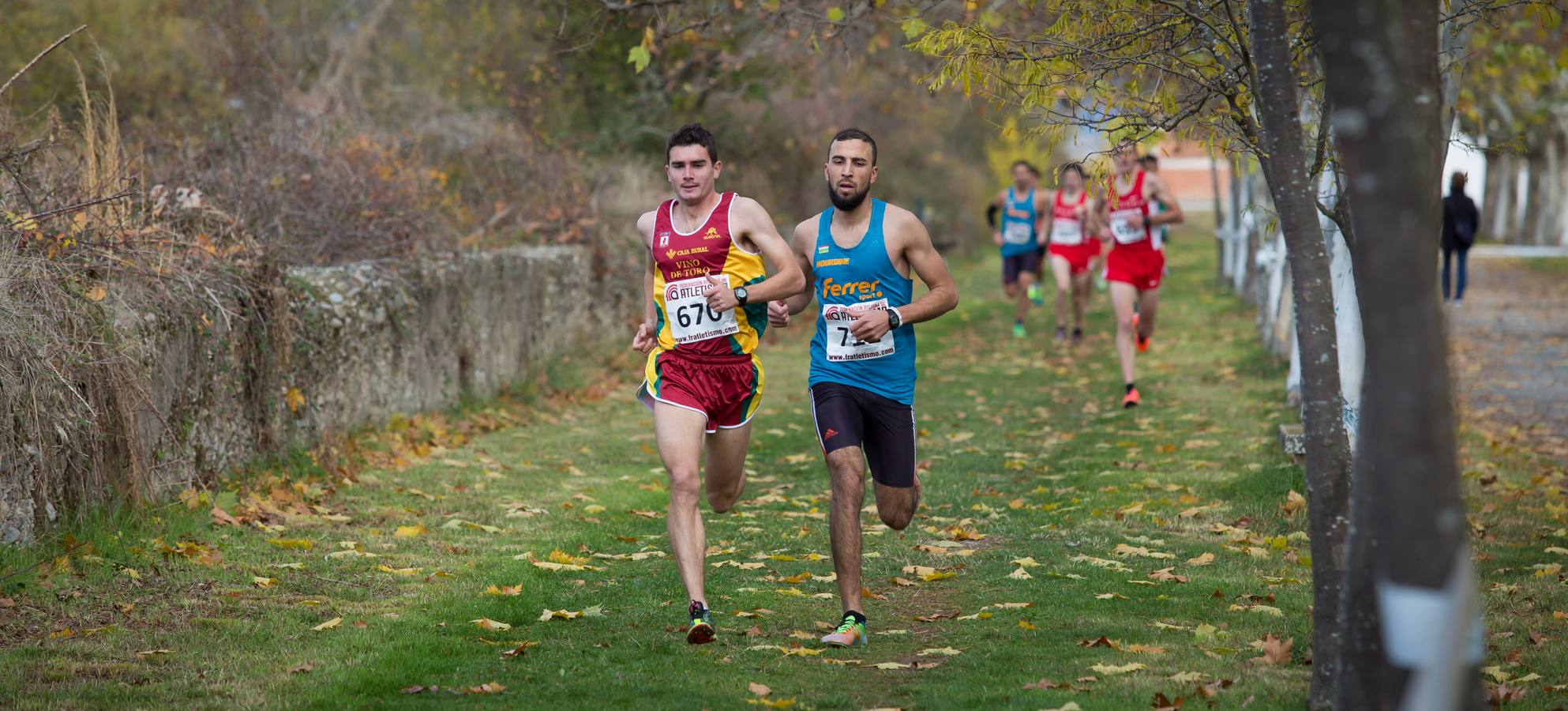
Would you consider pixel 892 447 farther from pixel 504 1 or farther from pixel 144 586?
pixel 504 1

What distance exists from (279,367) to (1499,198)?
50.4 metres

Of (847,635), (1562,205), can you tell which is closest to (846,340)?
(847,635)

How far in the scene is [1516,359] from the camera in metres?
16.7

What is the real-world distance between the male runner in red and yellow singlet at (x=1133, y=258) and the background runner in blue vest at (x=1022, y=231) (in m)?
4.69

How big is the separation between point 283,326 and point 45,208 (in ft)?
5.22

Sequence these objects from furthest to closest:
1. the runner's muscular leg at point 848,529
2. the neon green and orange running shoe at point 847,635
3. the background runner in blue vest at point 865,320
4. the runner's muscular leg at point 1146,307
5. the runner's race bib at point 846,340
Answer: the runner's muscular leg at point 1146,307, the runner's race bib at point 846,340, the background runner in blue vest at point 865,320, the runner's muscular leg at point 848,529, the neon green and orange running shoe at point 847,635

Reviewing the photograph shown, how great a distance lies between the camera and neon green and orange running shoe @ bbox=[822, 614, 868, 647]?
→ 227 inches

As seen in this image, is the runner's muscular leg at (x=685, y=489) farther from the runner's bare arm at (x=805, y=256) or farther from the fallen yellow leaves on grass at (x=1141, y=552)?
the fallen yellow leaves on grass at (x=1141, y=552)

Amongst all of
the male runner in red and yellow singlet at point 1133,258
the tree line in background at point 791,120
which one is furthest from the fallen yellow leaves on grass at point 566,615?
the male runner in red and yellow singlet at point 1133,258

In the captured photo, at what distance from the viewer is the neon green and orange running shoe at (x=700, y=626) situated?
5.78 metres

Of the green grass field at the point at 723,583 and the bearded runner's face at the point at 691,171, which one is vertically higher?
the bearded runner's face at the point at 691,171

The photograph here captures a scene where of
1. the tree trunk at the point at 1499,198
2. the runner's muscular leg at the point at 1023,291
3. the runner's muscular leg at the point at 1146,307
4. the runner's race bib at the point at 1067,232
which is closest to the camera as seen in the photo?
the runner's muscular leg at the point at 1146,307

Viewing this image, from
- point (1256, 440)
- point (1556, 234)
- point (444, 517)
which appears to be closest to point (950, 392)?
point (1256, 440)

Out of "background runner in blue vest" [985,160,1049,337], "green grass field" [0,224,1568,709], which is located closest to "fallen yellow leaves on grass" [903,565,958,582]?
"green grass field" [0,224,1568,709]
